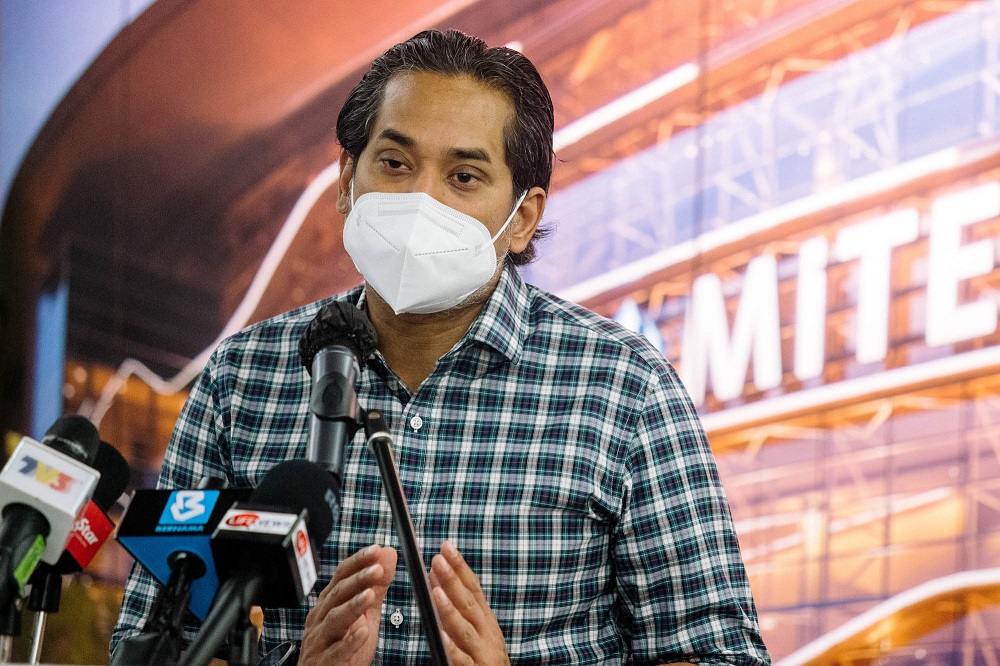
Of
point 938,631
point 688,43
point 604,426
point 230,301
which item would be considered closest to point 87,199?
point 230,301

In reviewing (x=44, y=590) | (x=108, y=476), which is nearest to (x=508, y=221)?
(x=108, y=476)

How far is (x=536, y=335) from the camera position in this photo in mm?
1892

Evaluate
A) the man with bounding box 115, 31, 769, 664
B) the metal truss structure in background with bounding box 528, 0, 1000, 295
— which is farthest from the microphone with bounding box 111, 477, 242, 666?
the metal truss structure in background with bounding box 528, 0, 1000, 295

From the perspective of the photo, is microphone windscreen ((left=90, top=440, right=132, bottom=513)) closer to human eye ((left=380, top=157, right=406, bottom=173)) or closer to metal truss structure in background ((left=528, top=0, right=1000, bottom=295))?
human eye ((left=380, top=157, right=406, bottom=173))

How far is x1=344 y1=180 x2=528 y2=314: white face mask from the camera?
1721mm

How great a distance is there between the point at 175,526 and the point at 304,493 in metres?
0.11

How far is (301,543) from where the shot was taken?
0.89 meters

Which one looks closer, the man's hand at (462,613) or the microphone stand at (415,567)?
the microphone stand at (415,567)

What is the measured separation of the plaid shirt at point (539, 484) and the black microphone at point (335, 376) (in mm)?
562

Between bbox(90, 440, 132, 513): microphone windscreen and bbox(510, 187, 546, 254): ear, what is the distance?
91cm

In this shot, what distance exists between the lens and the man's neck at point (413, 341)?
1834 millimetres

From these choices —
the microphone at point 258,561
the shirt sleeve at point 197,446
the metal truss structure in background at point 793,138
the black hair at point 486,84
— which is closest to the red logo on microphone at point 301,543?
the microphone at point 258,561

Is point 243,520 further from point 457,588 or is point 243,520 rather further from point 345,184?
point 345,184

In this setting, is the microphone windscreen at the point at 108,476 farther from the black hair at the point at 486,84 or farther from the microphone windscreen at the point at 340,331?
Answer: the black hair at the point at 486,84
